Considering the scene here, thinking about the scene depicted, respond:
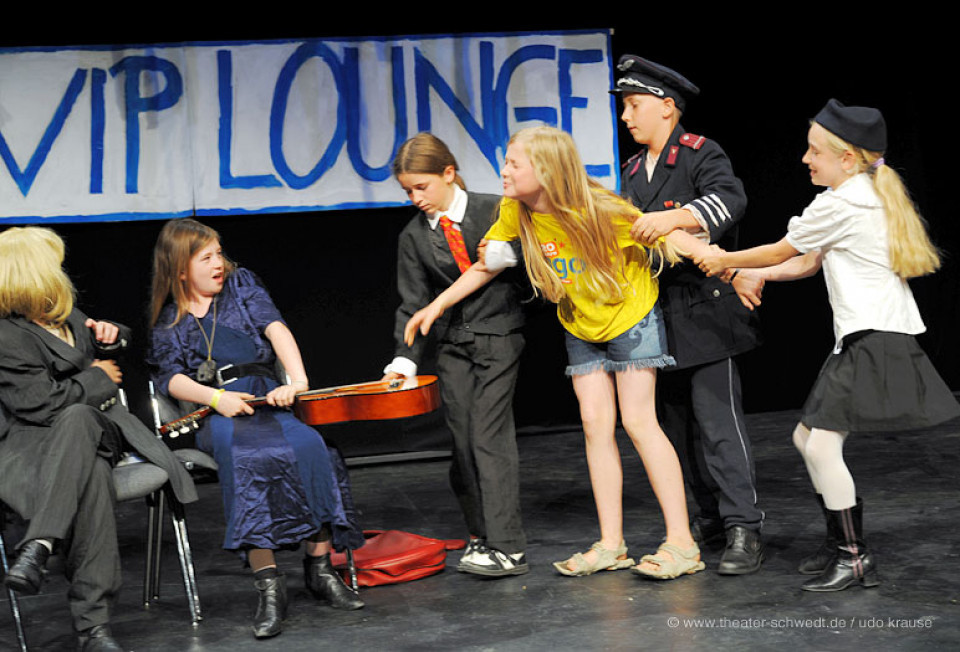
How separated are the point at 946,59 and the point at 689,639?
15.0 feet

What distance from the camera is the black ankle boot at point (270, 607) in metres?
3.44

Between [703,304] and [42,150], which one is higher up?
[42,150]

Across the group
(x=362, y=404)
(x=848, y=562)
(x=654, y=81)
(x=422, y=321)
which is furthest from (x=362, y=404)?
(x=848, y=562)

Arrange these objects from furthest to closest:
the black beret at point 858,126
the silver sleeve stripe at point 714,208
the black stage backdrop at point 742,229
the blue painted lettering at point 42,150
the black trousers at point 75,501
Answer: the black stage backdrop at point 742,229, the blue painted lettering at point 42,150, the silver sleeve stripe at point 714,208, the black beret at point 858,126, the black trousers at point 75,501

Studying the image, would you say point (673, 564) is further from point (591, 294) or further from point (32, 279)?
point (32, 279)

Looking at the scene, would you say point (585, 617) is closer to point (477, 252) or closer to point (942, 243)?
point (477, 252)

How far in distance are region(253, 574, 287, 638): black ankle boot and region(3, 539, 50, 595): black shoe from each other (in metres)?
0.61

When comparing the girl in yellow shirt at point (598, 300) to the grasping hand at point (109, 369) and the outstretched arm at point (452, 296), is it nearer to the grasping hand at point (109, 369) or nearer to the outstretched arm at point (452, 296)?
the outstretched arm at point (452, 296)

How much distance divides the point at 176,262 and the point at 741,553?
2.03 metres

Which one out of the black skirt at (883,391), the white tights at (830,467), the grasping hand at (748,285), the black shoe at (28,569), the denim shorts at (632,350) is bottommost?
the black shoe at (28,569)

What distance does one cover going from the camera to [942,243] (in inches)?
266

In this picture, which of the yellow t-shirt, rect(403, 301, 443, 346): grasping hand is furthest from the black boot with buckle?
rect(403, 301, 443, 346): grasping hand

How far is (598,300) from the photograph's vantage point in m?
3.75

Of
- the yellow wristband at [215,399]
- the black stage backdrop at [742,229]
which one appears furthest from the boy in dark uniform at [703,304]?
the black stage backdrop at [742,229]
